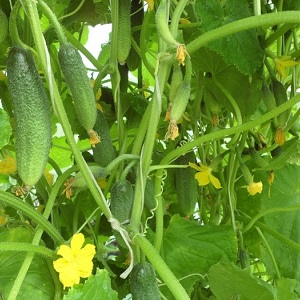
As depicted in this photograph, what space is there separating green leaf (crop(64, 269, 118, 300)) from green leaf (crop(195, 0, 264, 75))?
14.3 inches

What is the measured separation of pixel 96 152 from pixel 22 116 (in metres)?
0.22

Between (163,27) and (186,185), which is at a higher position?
(163,27)

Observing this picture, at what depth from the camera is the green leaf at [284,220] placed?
3.73 feet

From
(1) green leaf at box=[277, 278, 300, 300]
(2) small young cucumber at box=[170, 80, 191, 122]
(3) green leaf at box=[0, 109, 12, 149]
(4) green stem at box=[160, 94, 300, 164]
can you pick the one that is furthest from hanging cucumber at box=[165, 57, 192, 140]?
(1) green leaf at box=[277, 278, 300, 300]

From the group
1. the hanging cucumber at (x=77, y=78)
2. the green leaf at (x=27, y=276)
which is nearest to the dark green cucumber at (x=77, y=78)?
the hanging cucumber at (x=77, y=78)

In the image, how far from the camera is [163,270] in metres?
0.67

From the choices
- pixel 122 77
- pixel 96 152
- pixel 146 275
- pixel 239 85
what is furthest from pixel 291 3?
pixel 146 275

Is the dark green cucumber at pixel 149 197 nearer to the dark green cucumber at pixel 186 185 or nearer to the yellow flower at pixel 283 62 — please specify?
the dark green cucumber at pixel 186 185

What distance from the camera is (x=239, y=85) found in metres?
1.03

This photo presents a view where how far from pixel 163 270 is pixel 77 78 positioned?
0.24m

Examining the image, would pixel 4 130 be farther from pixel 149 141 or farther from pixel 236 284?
pixel 236 284

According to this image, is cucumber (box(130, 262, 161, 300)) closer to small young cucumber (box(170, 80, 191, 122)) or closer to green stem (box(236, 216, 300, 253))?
small young cucumber (box(170, 80, 191, 122))

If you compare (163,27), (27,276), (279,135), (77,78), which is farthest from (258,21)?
(27,276)

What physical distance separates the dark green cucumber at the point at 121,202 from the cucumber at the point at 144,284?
7 cm
